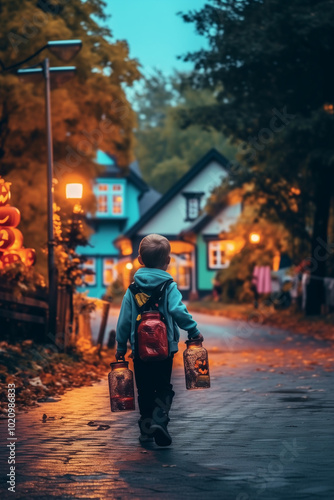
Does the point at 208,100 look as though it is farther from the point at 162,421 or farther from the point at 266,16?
the point at 162,421

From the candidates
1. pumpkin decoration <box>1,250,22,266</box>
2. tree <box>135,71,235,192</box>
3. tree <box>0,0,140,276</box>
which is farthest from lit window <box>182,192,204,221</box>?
pumpkin decoration <box>1,250,22,266</box>

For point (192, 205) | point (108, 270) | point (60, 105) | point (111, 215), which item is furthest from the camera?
point (108, 270)

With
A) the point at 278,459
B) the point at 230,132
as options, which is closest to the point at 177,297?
the point at 278,459

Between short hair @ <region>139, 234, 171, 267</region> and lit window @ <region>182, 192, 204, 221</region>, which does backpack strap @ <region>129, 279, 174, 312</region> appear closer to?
short hair @ <region>139, 234, 171, 267</region>

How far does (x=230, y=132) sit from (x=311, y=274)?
16.2 feet

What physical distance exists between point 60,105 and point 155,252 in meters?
17.8

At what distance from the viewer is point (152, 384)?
7688 mm

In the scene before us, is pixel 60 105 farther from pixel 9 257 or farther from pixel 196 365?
pixel 196 365

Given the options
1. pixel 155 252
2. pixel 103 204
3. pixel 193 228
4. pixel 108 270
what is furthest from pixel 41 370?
pixel 108 270

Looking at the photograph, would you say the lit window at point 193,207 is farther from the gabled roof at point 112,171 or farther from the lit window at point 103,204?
the lit window at point 103,204

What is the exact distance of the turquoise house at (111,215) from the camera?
62562mm

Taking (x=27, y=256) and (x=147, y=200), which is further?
(x=147, y=200)

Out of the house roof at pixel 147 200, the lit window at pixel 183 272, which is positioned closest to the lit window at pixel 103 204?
the house roof at pixel 147 200

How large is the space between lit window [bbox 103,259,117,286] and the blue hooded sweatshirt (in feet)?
181
